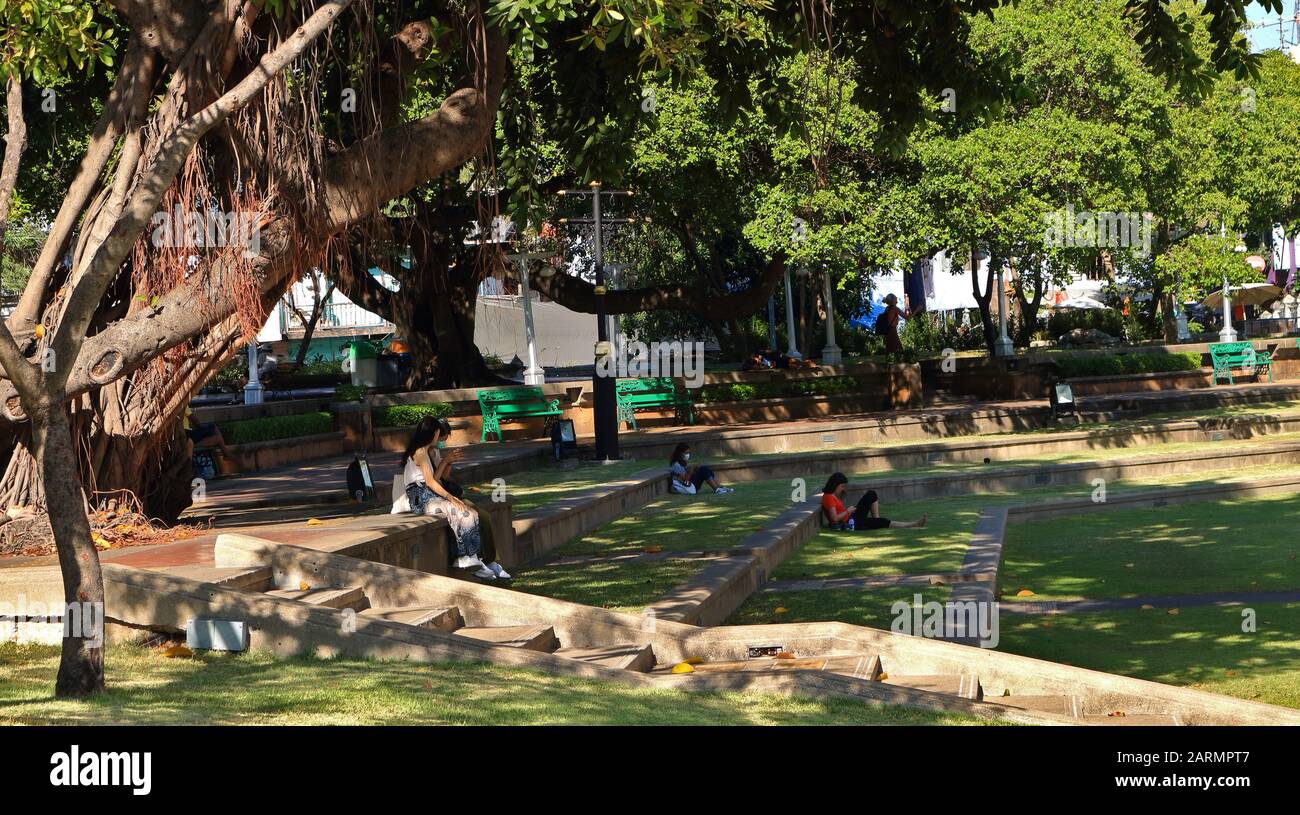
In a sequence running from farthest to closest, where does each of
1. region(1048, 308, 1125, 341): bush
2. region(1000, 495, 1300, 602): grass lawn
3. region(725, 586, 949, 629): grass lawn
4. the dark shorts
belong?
region(1048, 308, 1125, 341): bush < the dark shorts < region(1000, 495, 1300, 602): grass lawn < region(725, 586, 949, 629): grass lawn

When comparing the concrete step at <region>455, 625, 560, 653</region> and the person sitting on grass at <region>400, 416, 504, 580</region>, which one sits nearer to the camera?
the concrete step at <region>455, 625, 560, 653</region>

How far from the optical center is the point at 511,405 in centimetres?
2512

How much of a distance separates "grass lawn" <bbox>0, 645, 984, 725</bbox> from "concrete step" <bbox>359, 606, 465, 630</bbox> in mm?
1179

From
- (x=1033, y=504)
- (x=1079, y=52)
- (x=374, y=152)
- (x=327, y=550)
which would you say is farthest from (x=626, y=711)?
(x=1079, y=52)

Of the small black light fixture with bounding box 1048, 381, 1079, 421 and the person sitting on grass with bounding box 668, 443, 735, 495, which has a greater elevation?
the small black light fixture with bounding box 1048, 381, 1079, 421

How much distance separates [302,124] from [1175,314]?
3894 cm

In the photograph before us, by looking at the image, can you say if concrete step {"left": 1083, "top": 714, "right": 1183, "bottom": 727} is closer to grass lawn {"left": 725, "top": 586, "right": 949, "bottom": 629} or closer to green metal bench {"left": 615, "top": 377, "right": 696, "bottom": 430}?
grass lawn {"left": 725, "top": 586, "right": 949, "bottom": 629}

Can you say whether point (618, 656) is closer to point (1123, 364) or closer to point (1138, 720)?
point (1138, 720)

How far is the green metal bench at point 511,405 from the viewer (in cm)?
2489

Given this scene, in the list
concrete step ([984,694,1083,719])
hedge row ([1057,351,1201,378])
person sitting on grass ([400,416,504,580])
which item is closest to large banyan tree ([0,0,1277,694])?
person sitting on grass ([400,416,504,580])

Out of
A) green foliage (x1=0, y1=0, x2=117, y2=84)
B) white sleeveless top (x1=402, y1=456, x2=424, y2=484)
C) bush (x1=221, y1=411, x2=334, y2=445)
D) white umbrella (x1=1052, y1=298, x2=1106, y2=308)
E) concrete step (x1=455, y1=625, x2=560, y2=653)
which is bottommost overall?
concrete step (x1=455, y1=625, x2=560, y2=653)

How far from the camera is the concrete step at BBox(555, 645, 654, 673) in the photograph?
8.08m

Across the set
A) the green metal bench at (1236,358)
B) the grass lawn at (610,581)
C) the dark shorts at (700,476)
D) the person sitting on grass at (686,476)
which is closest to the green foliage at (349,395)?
the person sitting on grass at (686,476)

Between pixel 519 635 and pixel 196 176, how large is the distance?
11.9 feet
